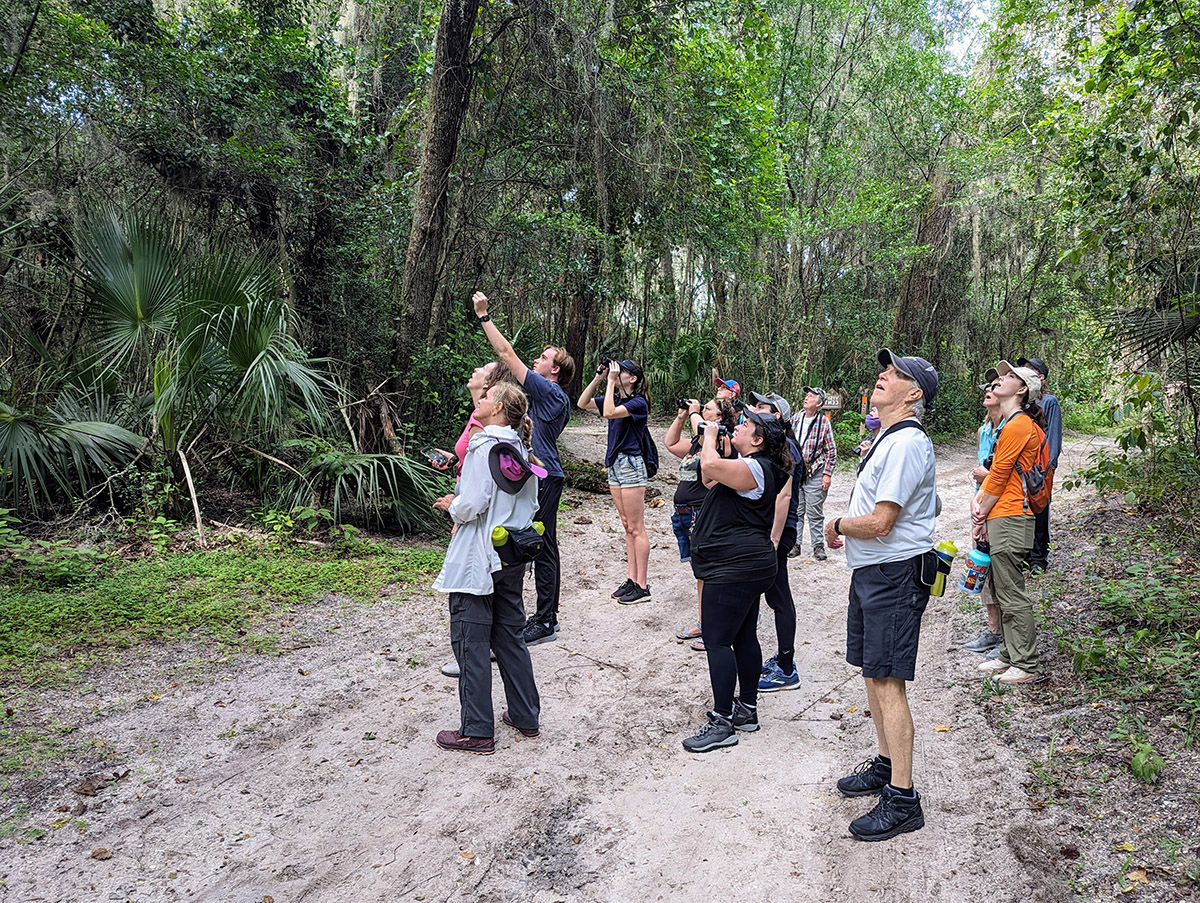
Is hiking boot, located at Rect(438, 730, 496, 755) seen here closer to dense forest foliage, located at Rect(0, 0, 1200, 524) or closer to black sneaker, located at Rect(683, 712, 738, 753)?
black sneaker, located at Rect(683, 712, 738, 753)

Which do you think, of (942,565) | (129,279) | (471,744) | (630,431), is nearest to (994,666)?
(942,565)

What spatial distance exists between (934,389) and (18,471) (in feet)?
23.2

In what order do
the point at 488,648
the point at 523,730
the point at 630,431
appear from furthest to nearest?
the point at 630,431 → the point at 523,730 → the point at 488,648

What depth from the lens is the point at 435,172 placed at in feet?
28.0

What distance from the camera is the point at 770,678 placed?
4.98 metres

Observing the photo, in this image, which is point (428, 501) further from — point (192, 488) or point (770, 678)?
point (770, 678)

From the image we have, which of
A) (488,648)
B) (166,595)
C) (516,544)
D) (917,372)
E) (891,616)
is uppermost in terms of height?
(917,372)

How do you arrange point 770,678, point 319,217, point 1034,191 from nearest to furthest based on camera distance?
point 770,678 < point 319,217 < point 1034,191

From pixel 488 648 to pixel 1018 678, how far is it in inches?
129

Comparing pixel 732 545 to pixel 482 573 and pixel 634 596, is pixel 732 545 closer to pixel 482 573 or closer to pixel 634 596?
pixel 482 573

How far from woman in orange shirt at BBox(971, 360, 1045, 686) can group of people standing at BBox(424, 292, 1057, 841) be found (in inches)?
0.5

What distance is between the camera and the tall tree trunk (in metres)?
8.42

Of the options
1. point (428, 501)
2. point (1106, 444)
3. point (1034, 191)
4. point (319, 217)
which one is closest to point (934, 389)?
point (428, 501)

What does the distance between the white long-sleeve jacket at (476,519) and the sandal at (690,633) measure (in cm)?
227
